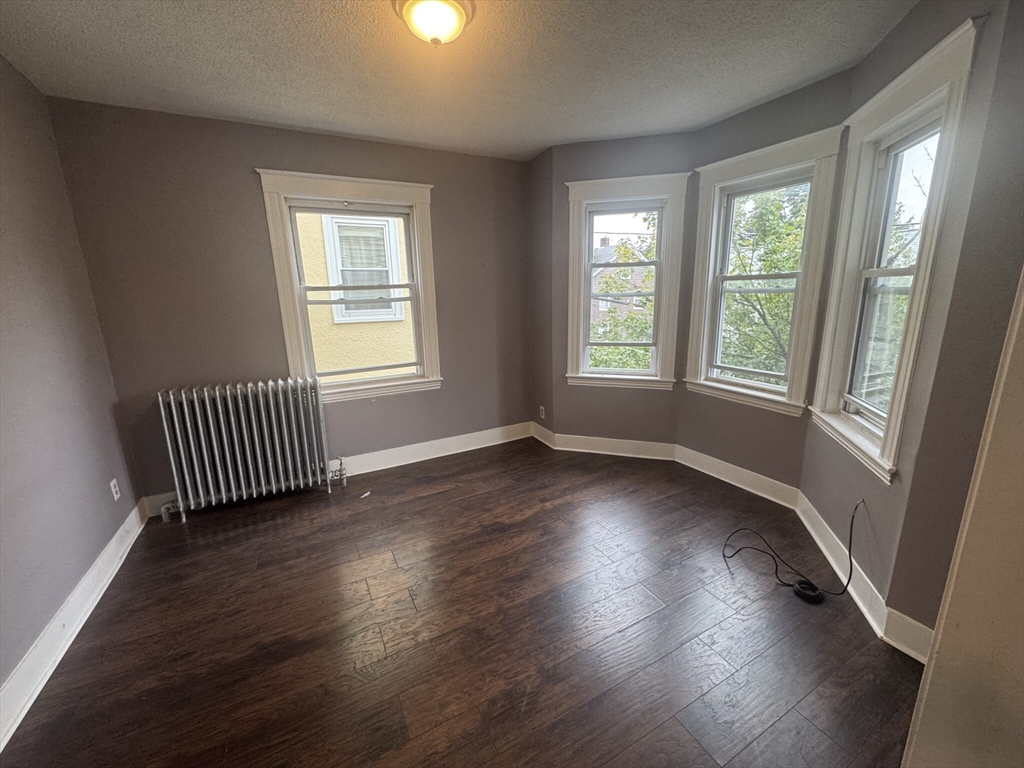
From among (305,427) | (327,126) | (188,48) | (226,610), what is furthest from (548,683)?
(327,126)

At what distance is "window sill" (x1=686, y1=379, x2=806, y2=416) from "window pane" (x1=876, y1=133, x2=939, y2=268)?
904 mm

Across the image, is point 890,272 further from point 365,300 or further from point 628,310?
point 365,300

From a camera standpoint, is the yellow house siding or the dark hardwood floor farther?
the yellow house siding

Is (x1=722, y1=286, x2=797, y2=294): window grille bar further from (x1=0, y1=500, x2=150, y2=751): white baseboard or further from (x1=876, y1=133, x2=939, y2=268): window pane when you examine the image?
(x1=0, y1=500, x2=150, y2=751): white baseboard

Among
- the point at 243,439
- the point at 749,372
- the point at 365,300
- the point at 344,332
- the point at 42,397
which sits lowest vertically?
the point at 243,439

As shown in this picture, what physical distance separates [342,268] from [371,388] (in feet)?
3.07

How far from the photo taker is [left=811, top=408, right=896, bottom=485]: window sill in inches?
68.8

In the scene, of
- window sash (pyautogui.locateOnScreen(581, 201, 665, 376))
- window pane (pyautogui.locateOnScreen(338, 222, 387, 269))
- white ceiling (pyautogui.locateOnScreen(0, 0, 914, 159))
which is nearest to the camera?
white ceiling (pyautogui.locateOnScreen(0, 0, 914, 159))

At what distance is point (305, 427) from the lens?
2.82 m

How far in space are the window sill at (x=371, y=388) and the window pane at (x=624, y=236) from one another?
1.74 m

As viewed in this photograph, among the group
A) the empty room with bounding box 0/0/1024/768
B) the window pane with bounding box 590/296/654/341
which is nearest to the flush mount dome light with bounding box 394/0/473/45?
the empty room with bounding box 0/0/1024/768

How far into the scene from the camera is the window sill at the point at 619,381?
327 centimetres

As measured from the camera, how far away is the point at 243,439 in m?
2.66

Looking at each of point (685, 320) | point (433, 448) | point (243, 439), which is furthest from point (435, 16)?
point (433, 448)
